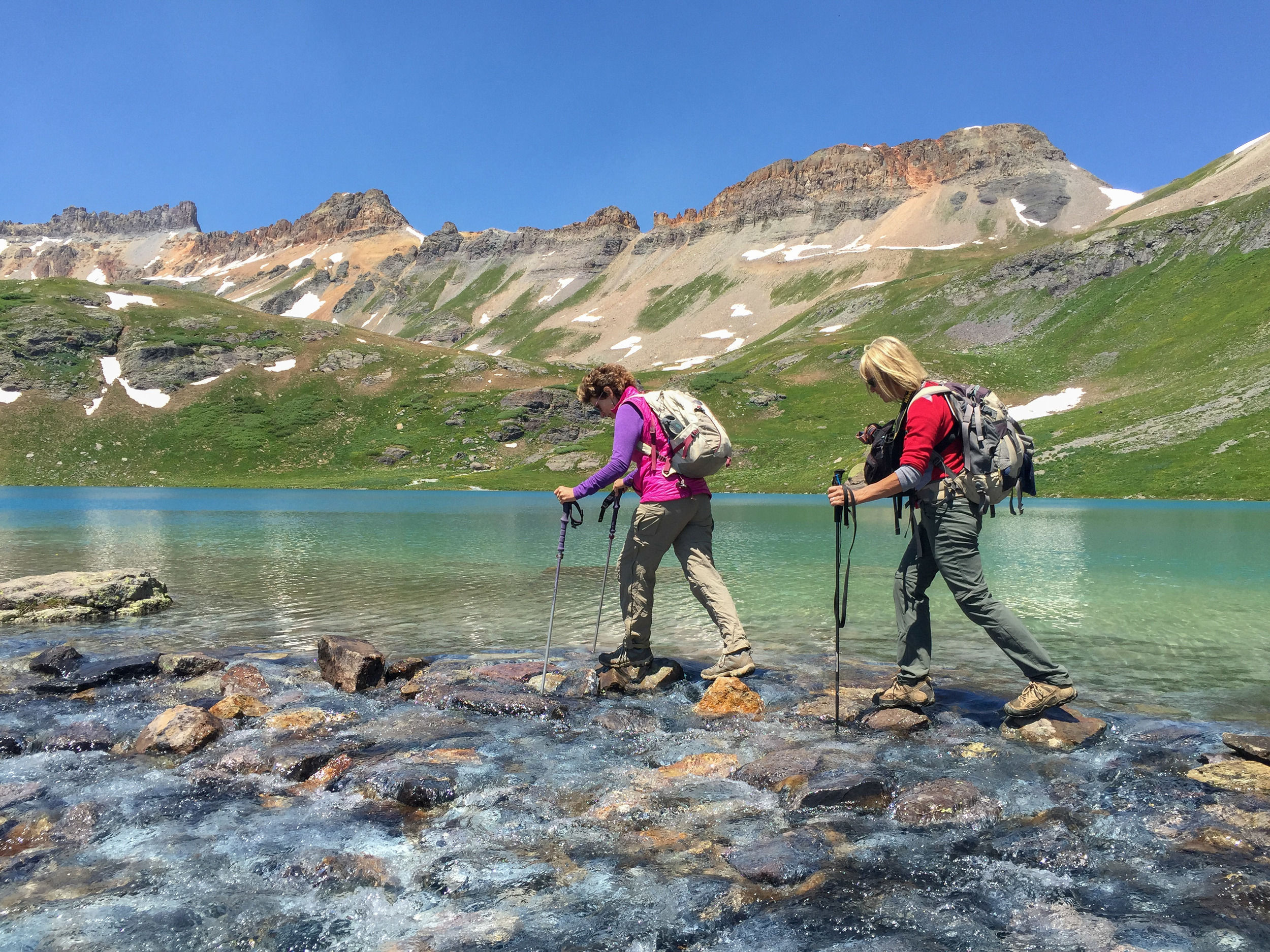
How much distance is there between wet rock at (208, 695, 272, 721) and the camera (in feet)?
29.8

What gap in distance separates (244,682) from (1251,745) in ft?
38.2

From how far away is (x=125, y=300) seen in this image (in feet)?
468

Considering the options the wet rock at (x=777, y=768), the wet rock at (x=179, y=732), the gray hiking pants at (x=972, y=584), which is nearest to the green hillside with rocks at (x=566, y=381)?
the gray hiking pants at (x=972, y=584)

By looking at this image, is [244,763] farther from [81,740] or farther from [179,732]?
[81,740]

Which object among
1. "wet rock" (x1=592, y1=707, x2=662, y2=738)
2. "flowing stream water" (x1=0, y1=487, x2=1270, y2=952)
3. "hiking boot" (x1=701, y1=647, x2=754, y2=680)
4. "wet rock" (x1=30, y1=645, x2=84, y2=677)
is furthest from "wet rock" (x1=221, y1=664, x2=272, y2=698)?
"hiking boot" (x1=701, y1=647, x2=754, y2=680)

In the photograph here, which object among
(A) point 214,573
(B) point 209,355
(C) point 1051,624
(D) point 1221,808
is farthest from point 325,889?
(B) point 209,355

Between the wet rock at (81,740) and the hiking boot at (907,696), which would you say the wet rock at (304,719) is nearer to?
the wet rock at (81,740)

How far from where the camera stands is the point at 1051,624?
15422mm

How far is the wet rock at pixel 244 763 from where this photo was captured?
738cm

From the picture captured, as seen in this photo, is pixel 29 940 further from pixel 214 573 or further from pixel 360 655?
pixel 214 573

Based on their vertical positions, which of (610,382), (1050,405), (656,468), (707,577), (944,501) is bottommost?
(707,577)

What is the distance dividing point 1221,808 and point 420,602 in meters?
15.6

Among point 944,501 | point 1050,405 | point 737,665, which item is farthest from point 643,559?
point 1050,405

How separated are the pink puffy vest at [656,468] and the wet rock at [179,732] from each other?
5615 millimetres
